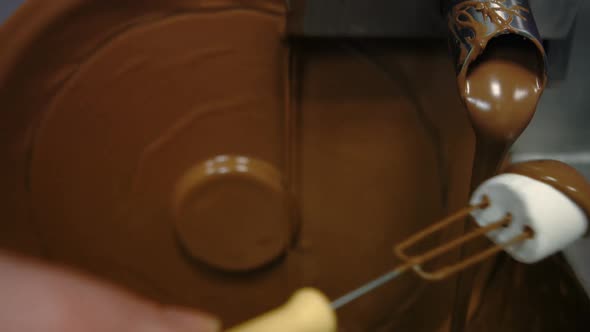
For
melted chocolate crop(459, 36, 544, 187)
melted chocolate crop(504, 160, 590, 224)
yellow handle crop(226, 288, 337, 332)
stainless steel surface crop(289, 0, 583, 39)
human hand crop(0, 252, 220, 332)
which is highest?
stainless steel surface crop(289, 0, 583, 39)

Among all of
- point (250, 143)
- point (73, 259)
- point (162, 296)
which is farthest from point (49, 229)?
point (250, 143)

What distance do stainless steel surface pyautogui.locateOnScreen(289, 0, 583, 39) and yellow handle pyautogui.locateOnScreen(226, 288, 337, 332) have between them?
1.07 ft

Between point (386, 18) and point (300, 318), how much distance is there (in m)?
0.37

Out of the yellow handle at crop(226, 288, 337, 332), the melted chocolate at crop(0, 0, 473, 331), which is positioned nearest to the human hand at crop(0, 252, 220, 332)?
the melted chocolate at crop(0, 0, 473, 331)

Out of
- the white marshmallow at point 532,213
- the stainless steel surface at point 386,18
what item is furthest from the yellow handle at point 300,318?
the stainless steel surface at point 386,18

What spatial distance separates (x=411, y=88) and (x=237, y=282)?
0.40 meters

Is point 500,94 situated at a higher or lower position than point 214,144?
higher

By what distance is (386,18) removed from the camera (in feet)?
1.81

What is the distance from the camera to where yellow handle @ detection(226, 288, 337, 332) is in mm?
386

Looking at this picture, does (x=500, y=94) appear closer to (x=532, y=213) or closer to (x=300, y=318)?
(x=532, y=213)

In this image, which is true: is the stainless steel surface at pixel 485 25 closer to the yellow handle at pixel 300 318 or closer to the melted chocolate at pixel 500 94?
the melted chocolate at pixel 500 94

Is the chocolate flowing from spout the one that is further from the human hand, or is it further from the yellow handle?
the human hand

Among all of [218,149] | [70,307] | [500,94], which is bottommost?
[70,307]

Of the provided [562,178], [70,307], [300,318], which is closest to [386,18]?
[562,178]
